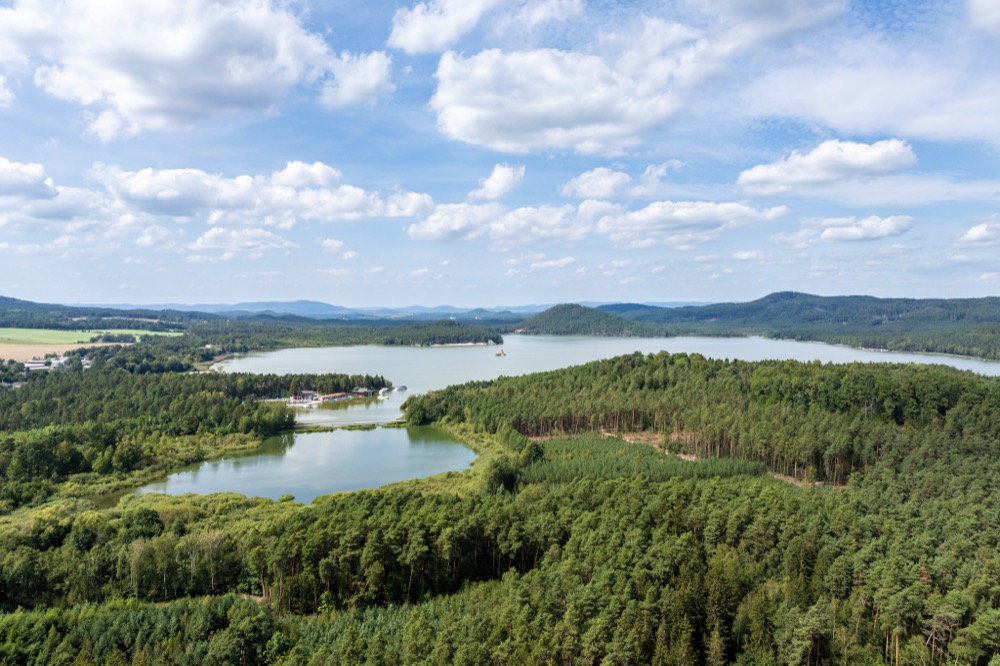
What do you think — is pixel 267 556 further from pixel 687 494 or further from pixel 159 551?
pixel 687 494

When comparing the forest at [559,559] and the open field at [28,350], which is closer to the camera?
the forest at [559,559]

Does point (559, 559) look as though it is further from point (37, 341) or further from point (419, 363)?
point (37, 341)

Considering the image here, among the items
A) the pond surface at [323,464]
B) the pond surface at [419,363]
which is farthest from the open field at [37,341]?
the pond surface at [323,464]

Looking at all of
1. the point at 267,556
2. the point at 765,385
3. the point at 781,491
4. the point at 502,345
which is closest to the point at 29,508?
the point at 267,556

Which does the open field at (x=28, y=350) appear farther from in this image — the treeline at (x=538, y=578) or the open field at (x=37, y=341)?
the treeline at (x=538, y=578)

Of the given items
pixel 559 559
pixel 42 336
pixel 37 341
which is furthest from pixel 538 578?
pixel 42 336

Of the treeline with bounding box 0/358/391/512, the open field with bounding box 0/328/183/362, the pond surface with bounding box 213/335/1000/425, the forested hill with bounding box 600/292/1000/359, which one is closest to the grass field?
the open field with bounding box 0/328/183/362

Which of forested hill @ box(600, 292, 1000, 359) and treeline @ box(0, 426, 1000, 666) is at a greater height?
forested hill @ box(600, 292, 1000, 359)

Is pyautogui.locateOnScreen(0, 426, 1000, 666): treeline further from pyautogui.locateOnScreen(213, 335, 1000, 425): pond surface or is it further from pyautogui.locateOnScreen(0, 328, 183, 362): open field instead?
pyautogui.locateOnScreen(0, 328, 183, 362): open field

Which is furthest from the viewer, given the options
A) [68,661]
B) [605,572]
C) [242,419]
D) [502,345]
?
[502,345]
